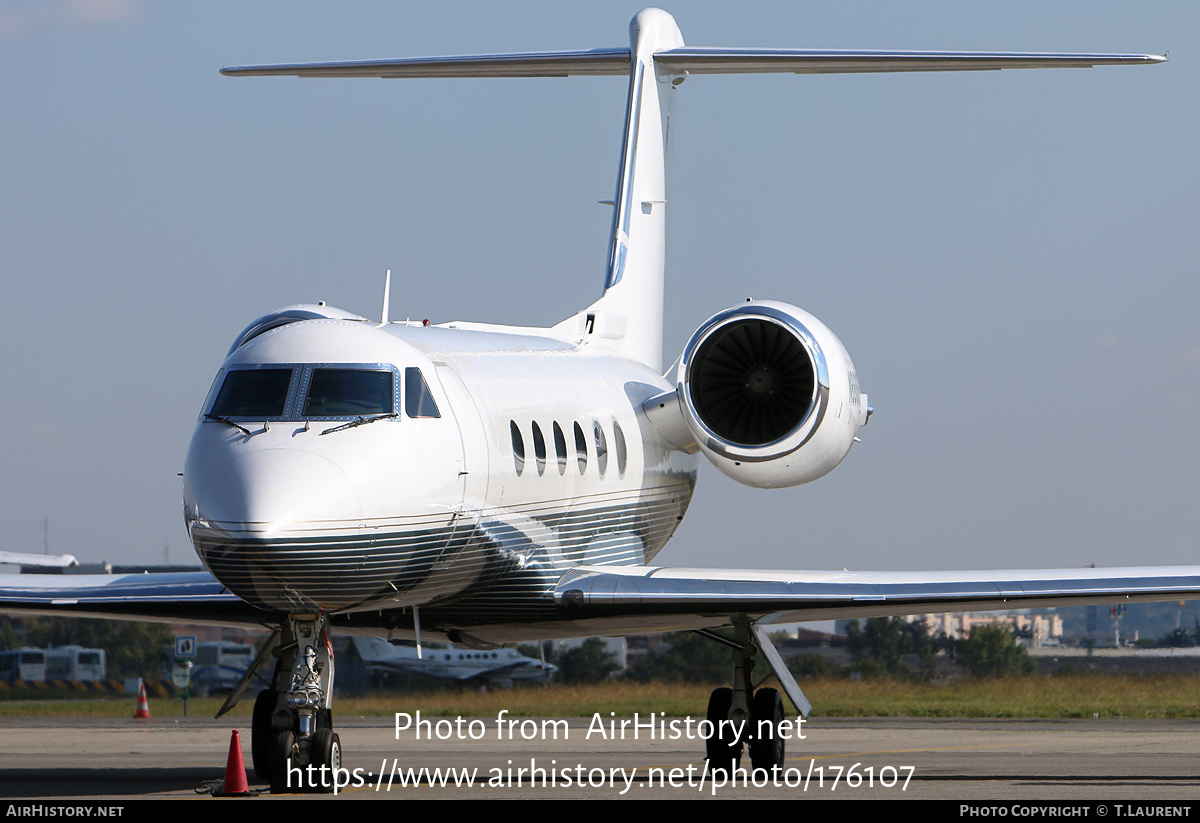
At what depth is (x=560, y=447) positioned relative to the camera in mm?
15625

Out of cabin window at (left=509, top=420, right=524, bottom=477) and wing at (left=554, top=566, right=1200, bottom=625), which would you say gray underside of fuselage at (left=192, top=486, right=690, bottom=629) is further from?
wing at (left=554, top=566, right=1200, bottom=625)

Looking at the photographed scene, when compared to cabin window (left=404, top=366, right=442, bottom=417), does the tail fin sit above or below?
above

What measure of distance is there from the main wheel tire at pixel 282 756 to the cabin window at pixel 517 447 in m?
3.24

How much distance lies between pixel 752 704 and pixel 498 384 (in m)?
3.98

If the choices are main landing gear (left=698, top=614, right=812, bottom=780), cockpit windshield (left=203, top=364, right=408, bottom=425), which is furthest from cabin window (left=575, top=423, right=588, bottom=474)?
cockpit windshield (left=203, top=364, right=408, bottom=425)

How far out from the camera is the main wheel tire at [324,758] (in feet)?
40.4

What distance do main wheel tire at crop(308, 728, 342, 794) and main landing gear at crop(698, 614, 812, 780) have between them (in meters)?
4.22

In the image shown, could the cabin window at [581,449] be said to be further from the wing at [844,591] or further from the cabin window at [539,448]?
the wing at [844,591]

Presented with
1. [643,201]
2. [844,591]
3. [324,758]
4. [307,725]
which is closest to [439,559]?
[307,725]

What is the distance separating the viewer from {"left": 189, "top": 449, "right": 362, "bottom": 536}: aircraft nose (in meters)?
11.4

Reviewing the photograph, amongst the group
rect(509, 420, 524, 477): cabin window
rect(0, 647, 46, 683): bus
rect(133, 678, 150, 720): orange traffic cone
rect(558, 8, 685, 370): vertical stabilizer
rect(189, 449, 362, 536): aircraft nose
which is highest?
rect(558, 8, 685, 370): vertical stabilizer

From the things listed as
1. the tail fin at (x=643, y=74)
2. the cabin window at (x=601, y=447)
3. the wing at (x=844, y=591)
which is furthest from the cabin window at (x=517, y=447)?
the tail fin at (x=643, y=74)

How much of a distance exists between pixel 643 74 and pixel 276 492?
12096 millimetres
